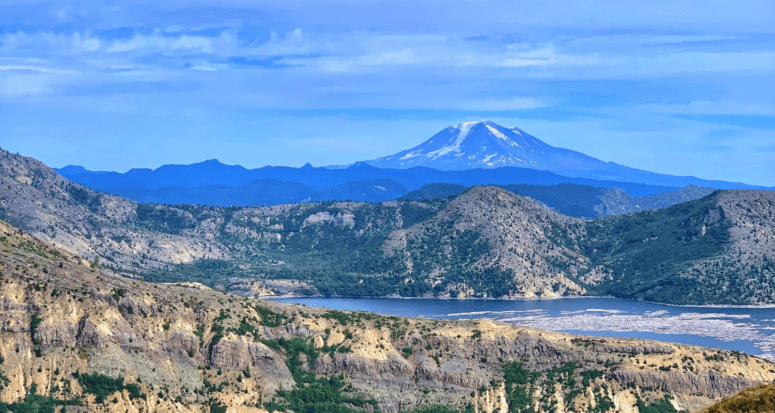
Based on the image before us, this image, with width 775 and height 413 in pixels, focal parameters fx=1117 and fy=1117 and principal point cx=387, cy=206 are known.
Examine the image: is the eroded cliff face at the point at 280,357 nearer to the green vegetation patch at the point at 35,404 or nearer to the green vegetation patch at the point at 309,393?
the green vegetation patch at the point at 309,393

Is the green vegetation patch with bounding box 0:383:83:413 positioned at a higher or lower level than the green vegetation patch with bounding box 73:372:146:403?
lower

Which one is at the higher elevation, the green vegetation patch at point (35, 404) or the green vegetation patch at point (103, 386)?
the green vegetation patch at point (103, 386)

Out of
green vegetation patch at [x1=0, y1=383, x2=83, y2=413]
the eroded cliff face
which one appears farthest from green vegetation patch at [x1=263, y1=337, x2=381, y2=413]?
green vegetation patch at [x1=0, y1=383, x2=83, y2=413]

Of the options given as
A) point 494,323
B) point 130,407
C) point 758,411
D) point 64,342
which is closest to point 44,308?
point 64,342

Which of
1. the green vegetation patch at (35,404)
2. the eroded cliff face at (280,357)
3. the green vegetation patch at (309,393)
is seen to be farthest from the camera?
the green vegetation patch at (309,393)

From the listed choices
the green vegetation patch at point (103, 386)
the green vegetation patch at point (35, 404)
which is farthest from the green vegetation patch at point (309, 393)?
the green vegetation patch at point (35, 404)

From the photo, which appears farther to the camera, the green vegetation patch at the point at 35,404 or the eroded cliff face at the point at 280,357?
the eroded cliff face at the point at 280,357

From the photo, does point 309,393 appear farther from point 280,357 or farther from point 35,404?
point 35,404

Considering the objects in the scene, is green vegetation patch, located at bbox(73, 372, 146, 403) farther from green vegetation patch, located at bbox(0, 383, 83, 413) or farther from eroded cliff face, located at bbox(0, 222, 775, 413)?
green vegetation patch, located at bbox(0, 383, 83, 413)

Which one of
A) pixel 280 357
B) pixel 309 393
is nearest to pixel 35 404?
pixel 280 357
